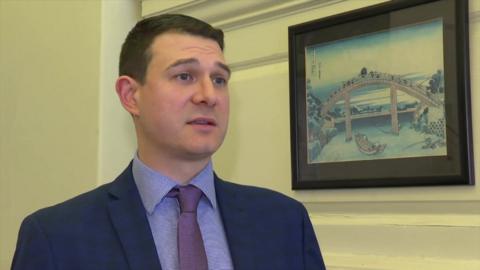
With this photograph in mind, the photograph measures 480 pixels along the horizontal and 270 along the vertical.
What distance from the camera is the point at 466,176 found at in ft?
4.33

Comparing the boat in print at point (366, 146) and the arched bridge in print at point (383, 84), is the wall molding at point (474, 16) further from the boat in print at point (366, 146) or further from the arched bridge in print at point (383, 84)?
the boat in print at point (366, 146)

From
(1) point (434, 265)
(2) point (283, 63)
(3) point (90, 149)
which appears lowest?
(1) point (434, 265)

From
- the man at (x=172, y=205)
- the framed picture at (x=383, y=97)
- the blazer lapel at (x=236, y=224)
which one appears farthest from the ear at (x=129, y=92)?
the framed picture at (x=383, y=97)

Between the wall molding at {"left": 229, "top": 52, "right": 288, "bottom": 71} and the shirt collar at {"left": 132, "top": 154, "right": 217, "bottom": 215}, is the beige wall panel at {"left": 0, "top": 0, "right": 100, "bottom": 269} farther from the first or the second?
the shirt collar at {"left": 132, "top": 154, "right": 217, "bottom": 215}

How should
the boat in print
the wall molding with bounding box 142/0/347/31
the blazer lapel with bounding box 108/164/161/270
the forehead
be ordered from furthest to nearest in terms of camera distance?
the wall molding with bounding box 142/0/347/31 → the boat in print → the forehead → the blazer lapel with bounding box 108/164/161/270

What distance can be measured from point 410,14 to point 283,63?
0.38 metres

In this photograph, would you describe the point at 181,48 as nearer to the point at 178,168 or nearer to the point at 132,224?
the point at 178,168

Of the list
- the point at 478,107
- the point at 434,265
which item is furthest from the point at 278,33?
the point at 434,265

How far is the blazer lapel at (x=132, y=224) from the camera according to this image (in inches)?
44.0

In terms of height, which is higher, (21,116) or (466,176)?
(21,116)

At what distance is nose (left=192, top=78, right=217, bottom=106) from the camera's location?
1.20 metres

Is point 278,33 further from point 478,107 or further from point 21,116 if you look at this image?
point 21,116

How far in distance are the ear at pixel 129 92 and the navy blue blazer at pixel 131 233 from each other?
12 centimetres

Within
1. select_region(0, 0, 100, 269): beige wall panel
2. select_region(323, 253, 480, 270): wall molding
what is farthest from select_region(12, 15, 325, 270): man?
select_region(0, 0, 100, 269): beige wall panel
